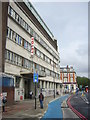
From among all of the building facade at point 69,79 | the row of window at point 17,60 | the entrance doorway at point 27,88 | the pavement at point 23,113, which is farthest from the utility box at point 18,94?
the building facade at point 69,79

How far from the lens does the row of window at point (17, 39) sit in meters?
29.5

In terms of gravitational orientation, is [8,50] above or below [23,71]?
above

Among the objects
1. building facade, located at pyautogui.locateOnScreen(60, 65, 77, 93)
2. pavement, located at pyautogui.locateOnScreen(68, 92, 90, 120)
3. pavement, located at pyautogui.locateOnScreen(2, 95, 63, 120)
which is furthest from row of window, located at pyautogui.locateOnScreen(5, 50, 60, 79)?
building facade, located at pyautogui.locateOnScreen(60, 65, 77, 93)

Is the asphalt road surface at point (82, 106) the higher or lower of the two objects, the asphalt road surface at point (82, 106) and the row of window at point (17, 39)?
the lower

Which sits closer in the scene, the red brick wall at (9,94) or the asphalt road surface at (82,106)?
the asphalt road surface at (82,106)

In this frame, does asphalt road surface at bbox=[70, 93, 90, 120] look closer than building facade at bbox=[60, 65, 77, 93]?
Yes

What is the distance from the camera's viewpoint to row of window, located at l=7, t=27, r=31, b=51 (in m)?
29.5

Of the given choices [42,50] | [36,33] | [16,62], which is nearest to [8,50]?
[16,62]

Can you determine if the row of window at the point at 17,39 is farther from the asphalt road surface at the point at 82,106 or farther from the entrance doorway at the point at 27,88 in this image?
the asphalt road surface at the point at 82,106

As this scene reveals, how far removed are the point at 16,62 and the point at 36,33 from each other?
1484cm

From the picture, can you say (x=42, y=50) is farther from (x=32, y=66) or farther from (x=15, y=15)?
(x=15, y=15)

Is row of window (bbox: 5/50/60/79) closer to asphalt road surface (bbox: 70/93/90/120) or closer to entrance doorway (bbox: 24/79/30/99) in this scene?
entrance doorway (bbox: 24/79/30/99)

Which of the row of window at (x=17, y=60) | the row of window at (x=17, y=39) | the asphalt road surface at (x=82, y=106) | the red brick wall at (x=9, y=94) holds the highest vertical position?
the row of window at (x=17, y=39)

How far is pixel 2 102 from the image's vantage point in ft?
57.4
